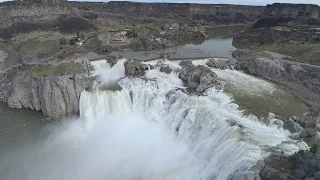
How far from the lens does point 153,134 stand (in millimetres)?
27828

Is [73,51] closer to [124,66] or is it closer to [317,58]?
[124,66]

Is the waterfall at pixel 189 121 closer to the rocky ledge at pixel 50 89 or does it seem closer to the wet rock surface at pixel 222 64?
the rocky ledge at pixel 50 89

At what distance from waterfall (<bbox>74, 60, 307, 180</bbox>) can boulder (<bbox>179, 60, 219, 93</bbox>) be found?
0.75 meters

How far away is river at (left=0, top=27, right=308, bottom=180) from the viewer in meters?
22.0

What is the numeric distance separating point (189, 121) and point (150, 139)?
3684mm

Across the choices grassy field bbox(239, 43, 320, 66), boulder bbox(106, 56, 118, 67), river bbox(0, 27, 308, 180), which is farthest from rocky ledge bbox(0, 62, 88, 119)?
grassy field bbox(239, 43, 320, 66)

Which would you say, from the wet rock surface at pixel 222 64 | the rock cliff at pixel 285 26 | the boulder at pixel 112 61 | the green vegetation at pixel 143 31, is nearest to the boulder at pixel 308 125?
the wet rock surface at pixel 222 64

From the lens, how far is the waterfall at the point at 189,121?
20.5 m

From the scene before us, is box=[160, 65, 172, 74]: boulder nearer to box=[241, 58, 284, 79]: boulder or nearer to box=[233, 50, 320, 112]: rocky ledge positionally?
box=[233, 50, 320, 112]: rocky ledge

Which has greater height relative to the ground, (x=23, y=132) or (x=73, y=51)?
(x=73, y=51)

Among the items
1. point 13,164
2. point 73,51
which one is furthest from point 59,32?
point 13,164

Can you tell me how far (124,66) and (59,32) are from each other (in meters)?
30.4

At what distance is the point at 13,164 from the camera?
81.4ft

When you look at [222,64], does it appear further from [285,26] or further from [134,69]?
[285,26]
